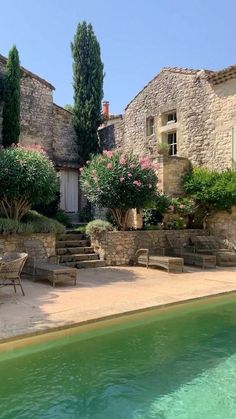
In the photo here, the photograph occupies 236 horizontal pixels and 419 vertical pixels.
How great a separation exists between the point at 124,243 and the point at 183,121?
6.83 meters

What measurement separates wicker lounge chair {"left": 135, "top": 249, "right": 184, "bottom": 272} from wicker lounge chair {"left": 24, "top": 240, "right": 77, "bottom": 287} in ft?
9.10

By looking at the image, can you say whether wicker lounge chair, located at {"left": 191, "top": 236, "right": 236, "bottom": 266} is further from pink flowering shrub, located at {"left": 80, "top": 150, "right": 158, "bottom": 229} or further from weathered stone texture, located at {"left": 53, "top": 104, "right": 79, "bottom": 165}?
weathered stone texture, located at {"left": 53, "top": 104, "right": 79, "bottom": 165}

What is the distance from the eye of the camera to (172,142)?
18.0 m

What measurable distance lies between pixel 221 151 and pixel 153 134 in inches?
157

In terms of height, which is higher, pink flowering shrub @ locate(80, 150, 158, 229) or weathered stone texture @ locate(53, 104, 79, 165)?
weathered stone texture @ locate(53, 104, 79, 165)

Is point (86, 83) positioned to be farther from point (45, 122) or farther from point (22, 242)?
point (22, 242)

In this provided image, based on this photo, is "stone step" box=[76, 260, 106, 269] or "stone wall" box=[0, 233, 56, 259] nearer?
"stone wall" box=[0, 233, 56, 259]

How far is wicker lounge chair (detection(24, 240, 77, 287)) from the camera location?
896cm

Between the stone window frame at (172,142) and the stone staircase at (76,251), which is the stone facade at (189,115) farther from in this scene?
the stone staircase at (76,251)

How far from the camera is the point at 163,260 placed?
11617 mm

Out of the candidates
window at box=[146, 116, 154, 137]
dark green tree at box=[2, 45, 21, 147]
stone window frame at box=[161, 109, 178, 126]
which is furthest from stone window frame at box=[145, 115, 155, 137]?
dark green tree at box=[2, 45, 21, 147]

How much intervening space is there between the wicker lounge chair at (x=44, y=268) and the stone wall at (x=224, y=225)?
6.73m

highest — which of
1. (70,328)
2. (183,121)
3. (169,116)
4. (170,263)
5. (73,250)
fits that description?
(169,116)

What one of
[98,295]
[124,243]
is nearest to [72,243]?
[124,243]
